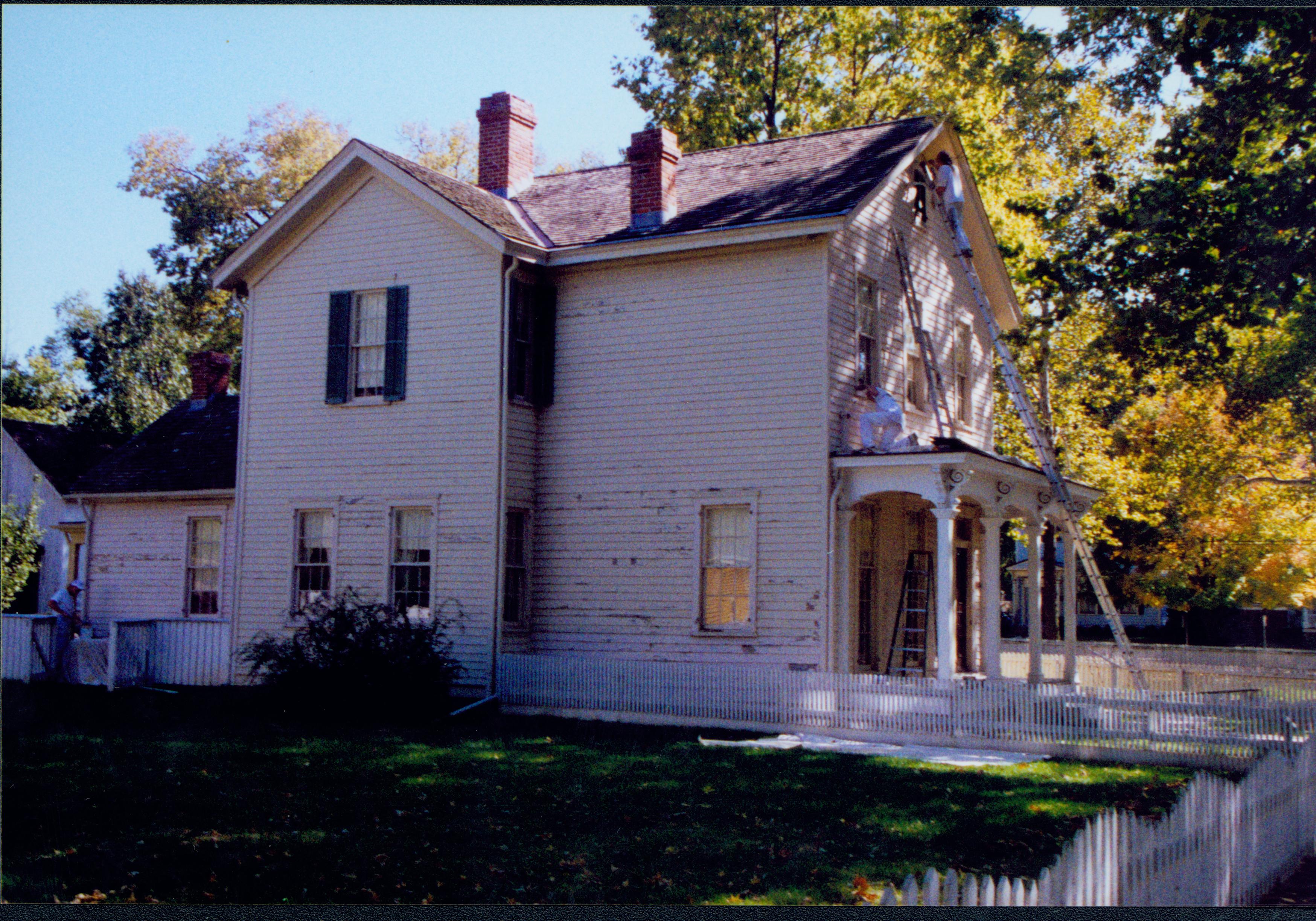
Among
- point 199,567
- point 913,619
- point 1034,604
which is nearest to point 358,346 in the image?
point 199,567

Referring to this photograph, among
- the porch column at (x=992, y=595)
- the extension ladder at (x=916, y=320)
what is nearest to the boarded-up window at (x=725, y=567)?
the porch column at (x=992, y=595)

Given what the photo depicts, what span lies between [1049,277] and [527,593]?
366 inches

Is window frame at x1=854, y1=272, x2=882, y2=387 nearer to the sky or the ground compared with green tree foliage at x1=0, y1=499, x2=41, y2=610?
nearer to the sky

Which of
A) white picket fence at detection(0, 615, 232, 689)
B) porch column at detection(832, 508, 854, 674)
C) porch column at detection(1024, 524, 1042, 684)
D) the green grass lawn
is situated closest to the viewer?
the green grass lawn

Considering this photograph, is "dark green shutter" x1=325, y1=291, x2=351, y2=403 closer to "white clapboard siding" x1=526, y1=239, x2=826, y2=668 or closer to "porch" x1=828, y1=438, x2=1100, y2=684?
"white clapboard siding" x1=526, y1=239, x2=826, y2=668

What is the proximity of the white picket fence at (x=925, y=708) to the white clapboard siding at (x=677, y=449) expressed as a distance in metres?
0.75

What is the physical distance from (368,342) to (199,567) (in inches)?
232

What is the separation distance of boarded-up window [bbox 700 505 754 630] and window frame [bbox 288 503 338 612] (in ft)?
19.9

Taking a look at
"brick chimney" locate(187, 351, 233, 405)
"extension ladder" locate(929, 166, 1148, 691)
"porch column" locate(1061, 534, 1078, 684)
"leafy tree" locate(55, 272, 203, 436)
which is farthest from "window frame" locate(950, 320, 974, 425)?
"leafy tree" locate(55, 272, 203, 436)

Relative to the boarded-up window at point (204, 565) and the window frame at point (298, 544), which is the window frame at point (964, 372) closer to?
the window frame at point (298, 544)

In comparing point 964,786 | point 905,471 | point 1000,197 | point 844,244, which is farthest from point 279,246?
point 1000,197

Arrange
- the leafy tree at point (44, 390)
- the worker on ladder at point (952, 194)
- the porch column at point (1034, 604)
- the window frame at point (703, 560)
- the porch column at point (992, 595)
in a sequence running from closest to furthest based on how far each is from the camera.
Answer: the window frame at point (703, 560), the porch column at point (992, 595), the porch column at point (1034, 604), the worker on ladder at point (952, 194), the leafy tree at point (44, 390)

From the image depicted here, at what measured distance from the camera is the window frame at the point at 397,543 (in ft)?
64.7

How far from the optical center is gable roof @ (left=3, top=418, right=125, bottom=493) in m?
32.6
